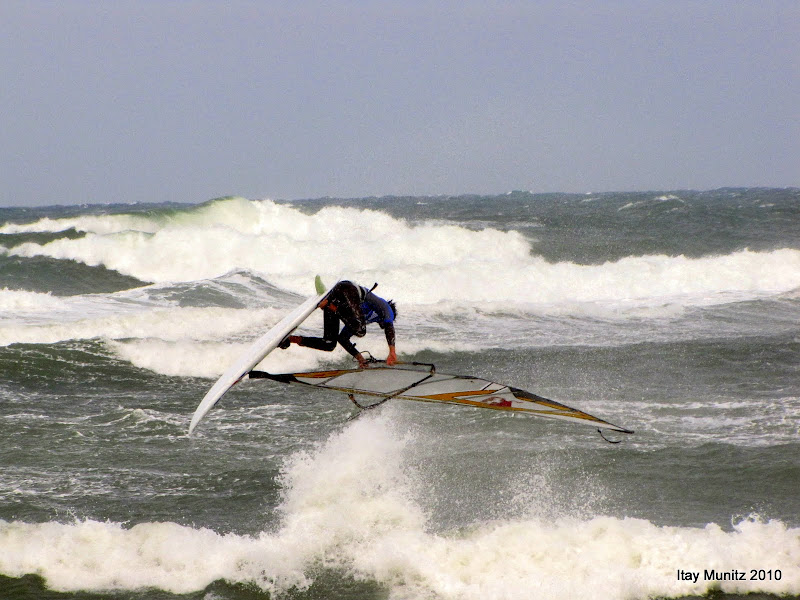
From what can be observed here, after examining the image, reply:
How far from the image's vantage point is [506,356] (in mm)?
12445

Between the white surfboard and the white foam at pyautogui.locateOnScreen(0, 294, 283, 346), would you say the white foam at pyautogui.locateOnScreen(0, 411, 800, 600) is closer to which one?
the white surfboard

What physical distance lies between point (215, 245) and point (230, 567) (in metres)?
20.0

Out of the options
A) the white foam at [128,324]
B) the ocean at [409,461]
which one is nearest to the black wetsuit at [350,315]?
the ocean at [409,461]

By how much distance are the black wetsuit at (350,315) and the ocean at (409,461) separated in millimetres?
900

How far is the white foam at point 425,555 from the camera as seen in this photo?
559 cm

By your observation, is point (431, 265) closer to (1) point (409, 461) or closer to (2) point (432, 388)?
(1) point (409, 461)

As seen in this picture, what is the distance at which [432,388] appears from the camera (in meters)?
6.68

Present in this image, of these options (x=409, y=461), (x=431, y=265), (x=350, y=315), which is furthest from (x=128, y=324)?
(x=431, y=265)

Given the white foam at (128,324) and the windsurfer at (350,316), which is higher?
the windsurfer at (350,316)

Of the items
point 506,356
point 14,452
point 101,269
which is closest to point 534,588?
point 14,452

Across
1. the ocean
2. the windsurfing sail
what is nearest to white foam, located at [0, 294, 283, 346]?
the ocean

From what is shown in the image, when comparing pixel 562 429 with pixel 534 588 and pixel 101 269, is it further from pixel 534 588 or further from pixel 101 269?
pixel 101 269

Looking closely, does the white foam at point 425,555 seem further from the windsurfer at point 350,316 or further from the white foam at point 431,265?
the white foam at point 431,265

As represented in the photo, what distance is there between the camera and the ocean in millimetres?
5746
